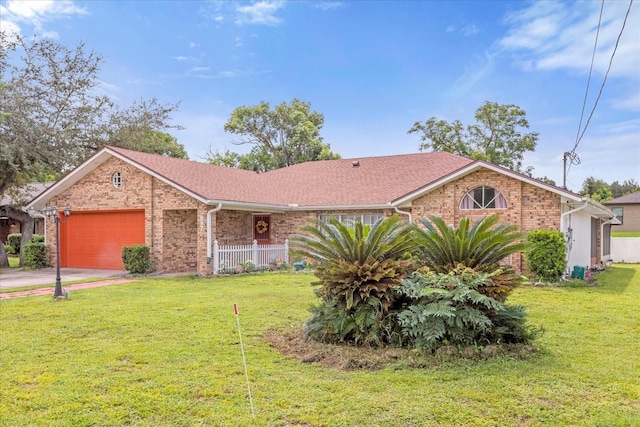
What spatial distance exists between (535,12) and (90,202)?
1695cm

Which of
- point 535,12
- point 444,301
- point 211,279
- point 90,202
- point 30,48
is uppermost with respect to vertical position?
point 30,48

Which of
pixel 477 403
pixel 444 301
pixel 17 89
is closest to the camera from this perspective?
pixel 477 403

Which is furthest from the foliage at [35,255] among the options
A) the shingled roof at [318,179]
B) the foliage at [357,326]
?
the foliage at [357,326]

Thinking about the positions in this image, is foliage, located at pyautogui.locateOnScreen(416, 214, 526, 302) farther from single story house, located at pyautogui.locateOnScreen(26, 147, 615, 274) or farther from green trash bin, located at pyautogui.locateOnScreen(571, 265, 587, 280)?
green trash bin, located at pyautogui.locateOnScreen(571, 265, 587, 280)

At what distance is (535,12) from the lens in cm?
1179

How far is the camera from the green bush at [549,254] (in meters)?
14.0

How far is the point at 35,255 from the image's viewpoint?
19031mm

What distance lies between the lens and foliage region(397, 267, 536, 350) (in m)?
6.02

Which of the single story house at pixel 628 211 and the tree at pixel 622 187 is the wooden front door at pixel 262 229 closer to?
the single story house at pixel 628 211

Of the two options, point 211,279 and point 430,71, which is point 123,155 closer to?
point 211,279

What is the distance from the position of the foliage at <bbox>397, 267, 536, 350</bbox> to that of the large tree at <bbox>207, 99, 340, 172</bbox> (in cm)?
3223

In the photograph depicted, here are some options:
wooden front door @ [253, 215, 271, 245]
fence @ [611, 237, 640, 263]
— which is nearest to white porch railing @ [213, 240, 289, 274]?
wooden front door @ [253, 215, 271, 245]

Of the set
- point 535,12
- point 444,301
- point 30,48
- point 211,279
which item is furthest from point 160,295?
point 30,48

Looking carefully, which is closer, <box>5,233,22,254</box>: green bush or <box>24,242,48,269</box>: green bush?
<box>24,242,48,269</box>: green bush
